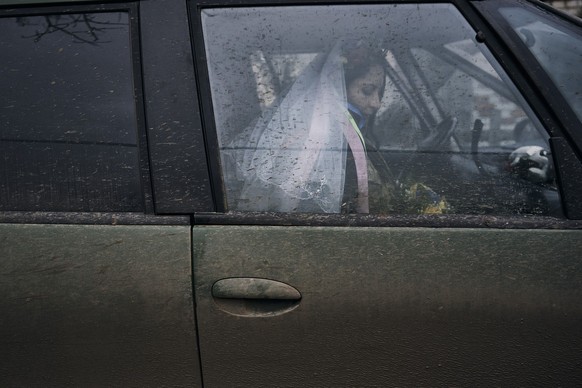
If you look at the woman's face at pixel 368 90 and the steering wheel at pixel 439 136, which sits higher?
the woman's face at pixel 368 90

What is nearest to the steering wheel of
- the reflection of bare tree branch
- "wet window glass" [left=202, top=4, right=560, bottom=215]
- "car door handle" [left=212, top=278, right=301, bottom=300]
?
"wet window glass" [left=202, top=4, right=560, bottom=215]

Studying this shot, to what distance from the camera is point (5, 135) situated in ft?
6.64

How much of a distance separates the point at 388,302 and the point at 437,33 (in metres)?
0.82

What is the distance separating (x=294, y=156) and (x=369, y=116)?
26 centimetres

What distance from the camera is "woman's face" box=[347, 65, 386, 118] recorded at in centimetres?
200

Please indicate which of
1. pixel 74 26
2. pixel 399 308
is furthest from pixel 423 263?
pixel 74 26

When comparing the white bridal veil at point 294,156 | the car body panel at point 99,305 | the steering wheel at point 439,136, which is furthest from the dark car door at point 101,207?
the steering wheel at point 439,136

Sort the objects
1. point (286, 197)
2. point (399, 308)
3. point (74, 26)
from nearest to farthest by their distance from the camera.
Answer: point (399, 308) → point (286, 197) → point (74, 26)

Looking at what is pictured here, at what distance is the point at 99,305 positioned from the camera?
1883mm

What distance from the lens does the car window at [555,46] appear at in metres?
1.94

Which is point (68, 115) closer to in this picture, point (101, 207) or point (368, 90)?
point (101, 207)

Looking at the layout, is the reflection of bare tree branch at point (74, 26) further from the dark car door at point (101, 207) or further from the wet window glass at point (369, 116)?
the wet window glass at point (369, 116)

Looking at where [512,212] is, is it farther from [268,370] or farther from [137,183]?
[137,183]

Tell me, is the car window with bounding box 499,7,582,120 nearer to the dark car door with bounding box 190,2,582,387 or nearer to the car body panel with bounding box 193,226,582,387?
the dark car door with bounding box 190,2,582,387
